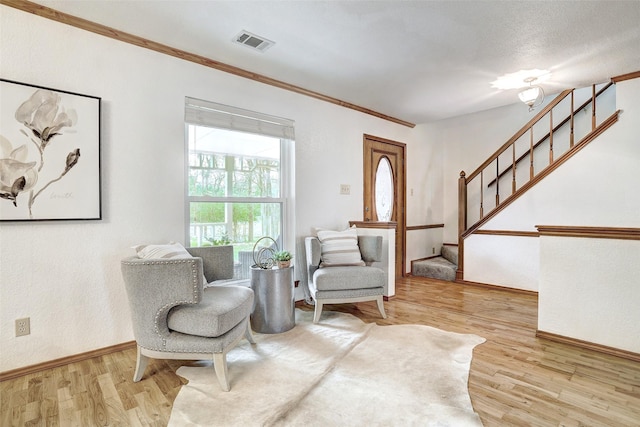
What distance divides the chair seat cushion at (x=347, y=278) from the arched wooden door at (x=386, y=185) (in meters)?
1.50

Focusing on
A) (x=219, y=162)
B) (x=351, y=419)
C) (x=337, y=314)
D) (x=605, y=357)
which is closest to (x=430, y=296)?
(x=337, y=314)

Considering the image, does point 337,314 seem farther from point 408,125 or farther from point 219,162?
point 408,125

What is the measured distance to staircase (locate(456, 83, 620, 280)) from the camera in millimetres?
3996

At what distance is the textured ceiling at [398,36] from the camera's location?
217 centimetres

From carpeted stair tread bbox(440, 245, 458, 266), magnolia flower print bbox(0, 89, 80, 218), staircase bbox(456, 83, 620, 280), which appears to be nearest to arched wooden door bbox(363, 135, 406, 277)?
staircase bbox(456, 83, 620, 280)

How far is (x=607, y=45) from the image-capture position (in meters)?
2.73

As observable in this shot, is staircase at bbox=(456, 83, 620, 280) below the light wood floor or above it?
above

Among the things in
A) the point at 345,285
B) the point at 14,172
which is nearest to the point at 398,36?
the point at 345,285

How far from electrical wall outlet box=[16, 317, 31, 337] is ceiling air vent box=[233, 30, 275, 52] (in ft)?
8.09

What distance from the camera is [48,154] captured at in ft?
7.18

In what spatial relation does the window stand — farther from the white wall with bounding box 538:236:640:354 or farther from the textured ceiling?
the white wall with bounding box 538:236:640:354

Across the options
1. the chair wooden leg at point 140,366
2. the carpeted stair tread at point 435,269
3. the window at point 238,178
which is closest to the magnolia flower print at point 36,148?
the window at point 238,178

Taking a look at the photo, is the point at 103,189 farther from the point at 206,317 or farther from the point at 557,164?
the point at 557,164

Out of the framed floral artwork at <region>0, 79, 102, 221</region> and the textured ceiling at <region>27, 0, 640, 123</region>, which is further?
the textured ceiling at <region>27, 0, 640, 123</region>
